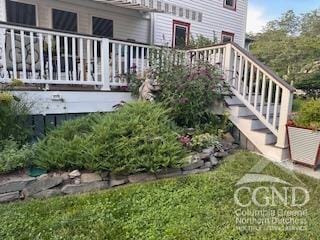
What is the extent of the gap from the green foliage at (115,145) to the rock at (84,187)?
0.18m

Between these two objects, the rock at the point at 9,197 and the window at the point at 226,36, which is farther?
the window at the point at 226,36

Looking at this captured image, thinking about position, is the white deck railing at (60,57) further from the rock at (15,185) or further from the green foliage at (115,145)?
the rock at (15,185)

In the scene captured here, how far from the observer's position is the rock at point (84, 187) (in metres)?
3.23

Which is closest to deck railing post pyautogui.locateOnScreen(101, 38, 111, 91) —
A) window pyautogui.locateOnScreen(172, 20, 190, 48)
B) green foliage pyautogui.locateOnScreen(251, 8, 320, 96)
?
window pyautogui.locateOnScreen(172, 20, 190, 48)

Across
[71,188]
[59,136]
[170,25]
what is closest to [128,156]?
[71,188]

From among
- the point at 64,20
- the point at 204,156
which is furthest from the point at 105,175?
the point at 64,20

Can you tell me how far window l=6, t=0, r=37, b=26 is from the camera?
7203mm

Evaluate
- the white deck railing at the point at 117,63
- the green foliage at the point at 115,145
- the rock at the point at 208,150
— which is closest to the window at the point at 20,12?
the white deck railing at the point at 117,63

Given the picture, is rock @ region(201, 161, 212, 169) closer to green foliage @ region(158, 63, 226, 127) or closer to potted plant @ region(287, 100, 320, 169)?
green foliage @ region(158, 63, 226, 127)

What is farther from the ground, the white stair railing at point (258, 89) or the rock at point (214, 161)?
the white stair railing at point (258, 89)

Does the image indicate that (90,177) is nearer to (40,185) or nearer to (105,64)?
(40,185)

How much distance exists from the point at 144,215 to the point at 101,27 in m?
7.43

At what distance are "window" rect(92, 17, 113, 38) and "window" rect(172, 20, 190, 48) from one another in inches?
93.9

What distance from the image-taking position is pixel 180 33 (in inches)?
424
